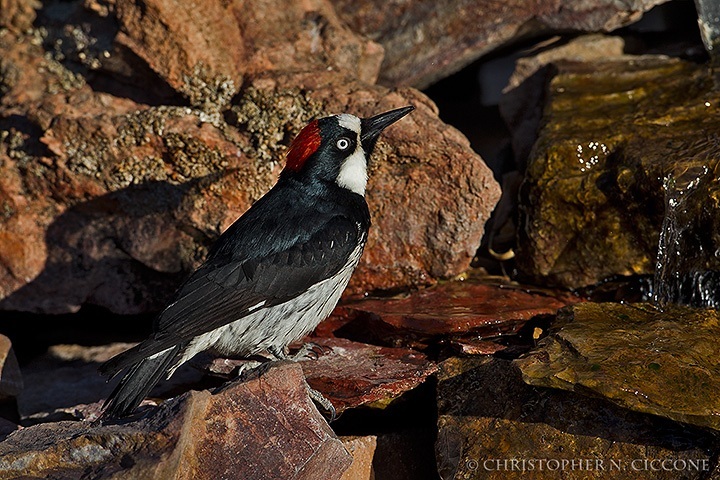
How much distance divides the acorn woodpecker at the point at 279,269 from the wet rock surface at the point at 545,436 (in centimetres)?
95

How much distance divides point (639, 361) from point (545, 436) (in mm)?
561

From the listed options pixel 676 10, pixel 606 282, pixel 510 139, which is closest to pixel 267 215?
pixel 606 282

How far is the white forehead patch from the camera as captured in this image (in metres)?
5.48

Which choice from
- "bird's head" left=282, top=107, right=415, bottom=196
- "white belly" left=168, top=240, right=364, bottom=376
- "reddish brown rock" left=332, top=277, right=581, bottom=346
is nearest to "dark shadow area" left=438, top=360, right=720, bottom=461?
"reddish brown rock" left=332, top=277, right=581, bottom=346

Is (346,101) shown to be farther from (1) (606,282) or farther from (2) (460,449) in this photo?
(2) (460,449)

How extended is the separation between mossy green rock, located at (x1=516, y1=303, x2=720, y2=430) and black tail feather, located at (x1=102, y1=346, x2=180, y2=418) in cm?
179

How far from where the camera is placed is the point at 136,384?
4.67 m

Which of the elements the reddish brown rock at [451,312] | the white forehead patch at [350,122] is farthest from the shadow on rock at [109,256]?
the reddish brown rock at [451,312]

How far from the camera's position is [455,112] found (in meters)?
8.58

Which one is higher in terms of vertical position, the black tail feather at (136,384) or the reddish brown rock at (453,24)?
the reddish brown rock at (453,24)

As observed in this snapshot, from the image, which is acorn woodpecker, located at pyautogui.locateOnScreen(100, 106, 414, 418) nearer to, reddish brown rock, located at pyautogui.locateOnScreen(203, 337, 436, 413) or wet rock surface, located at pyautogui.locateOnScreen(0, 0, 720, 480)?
reddish brown rock, located at pyautogui.locateOnScreen(203, 337, 436, 413)

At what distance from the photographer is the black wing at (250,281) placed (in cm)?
485

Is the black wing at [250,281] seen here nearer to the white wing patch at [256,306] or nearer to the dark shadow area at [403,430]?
the white wing patch at [256,306]

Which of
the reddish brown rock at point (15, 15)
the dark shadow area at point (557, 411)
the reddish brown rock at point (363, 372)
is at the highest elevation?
the reddish brown rock at point (15, 15)
